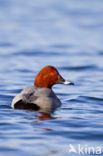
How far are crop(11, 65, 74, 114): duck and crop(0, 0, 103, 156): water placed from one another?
21 centimetres

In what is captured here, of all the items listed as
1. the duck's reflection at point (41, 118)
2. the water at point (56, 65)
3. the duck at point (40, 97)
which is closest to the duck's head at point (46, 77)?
the duck at point (40, 97)

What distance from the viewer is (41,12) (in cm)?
2808

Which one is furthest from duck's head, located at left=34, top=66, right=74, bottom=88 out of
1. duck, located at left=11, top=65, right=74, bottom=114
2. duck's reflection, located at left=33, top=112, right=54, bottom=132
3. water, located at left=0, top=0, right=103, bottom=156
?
duck's reflection, located at left=33, top=112, right=54, bottom=132

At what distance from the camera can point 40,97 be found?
428 inches

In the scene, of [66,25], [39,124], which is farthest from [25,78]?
[66,25]

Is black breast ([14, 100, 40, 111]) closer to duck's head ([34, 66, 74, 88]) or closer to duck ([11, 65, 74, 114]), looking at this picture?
duck ([11, 65, 74, 114])

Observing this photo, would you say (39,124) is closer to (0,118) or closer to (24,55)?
(0,118)

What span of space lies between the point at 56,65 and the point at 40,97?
20.3 ft

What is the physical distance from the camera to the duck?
420 inches

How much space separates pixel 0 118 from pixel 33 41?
11.2 metres

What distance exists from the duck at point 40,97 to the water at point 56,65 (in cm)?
21

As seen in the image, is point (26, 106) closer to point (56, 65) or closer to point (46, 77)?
point (46, 77)

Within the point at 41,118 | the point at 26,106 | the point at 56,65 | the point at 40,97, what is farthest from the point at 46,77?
the point at 56,65

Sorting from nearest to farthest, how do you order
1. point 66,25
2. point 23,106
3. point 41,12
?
point 23,106 → point 66,25 → point 41,12
